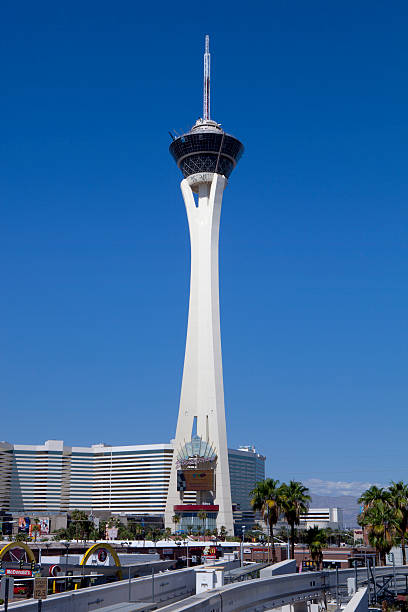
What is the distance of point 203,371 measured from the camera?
556 ft

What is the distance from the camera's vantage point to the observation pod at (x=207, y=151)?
179000 millimetres

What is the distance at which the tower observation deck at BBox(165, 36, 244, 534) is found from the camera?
537 feet

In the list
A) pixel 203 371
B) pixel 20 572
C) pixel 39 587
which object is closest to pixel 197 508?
pixel 203 371

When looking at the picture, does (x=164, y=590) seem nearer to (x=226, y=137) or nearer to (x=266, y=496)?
(x=266, y=496)

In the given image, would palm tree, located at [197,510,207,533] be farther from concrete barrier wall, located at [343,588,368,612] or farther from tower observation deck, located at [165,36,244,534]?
concrete barrier wall, located at [343,588,368,612]

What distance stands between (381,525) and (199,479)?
99.6 metres

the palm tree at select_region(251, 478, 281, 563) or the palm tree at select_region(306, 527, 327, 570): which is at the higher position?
the palm tree at select_region(251, 478, 281, 563)

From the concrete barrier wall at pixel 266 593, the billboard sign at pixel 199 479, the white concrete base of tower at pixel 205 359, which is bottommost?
the concrete barrier wall at pixel 266 593

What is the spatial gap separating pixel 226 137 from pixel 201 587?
5400 inches

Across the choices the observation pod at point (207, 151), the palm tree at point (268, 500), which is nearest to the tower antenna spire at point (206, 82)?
the observation pod at point (207, 151)

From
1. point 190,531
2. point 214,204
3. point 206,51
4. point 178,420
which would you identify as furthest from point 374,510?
point 206,51

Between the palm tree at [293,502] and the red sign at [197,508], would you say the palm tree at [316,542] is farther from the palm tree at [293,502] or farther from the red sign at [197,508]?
the red sign at [197,508]

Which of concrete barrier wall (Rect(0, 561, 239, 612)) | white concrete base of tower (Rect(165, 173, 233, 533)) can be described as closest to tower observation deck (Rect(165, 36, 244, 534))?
white concrete base of tower (Rect(165, 173, 233, 533))

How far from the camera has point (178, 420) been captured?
169 m
